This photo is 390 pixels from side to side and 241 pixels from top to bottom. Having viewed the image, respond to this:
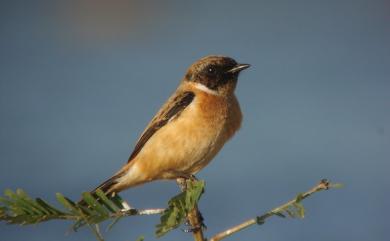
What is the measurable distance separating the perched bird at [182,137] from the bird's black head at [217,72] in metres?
0.07

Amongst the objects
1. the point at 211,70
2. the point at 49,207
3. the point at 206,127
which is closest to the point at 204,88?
the point at 211,70

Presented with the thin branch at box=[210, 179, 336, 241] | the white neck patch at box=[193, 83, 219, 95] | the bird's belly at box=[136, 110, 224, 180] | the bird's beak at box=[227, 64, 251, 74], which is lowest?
the thin branch at box=[210, 179, 336, 241]

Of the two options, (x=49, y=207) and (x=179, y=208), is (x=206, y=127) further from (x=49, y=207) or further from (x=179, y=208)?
(x=49, y=207)

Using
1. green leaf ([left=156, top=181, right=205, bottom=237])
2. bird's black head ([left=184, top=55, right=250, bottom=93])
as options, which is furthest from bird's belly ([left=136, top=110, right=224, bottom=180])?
green leaf ([left=156, top=181, right=205, bottom=237])

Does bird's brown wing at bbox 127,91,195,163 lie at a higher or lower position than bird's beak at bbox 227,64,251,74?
lower

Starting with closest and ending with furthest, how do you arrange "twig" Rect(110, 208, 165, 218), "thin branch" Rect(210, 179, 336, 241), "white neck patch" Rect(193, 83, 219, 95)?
"thin branch" Rect(210, 179, 336, 241)
"twig" Rect(110, 208, 165, 218)
"white neck patch" Rect(193, 83, 219, 95)

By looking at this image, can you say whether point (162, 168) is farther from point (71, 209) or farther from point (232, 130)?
point (71, 209)

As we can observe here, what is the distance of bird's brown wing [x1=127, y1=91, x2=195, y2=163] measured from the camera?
3264 mm

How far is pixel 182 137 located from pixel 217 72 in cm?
75

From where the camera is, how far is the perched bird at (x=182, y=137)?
3.01 meters

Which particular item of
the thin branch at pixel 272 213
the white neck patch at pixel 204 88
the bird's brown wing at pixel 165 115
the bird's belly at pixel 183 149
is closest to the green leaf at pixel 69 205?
the thin branch at pixel 272 213

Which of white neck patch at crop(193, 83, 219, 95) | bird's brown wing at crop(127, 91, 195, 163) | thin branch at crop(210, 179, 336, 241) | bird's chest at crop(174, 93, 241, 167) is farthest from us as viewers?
white neck patch at crop(193, 83, 219, 95)

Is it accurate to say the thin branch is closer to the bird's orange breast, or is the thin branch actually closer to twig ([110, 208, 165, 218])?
twig ([110, 208, 165, 218])

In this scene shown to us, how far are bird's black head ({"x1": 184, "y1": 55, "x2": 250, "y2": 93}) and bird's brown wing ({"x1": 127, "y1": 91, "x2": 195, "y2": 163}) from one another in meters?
0.23
